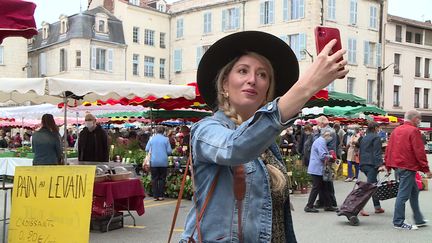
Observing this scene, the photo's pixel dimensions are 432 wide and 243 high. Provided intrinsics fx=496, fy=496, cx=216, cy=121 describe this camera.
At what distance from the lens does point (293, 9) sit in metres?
37.0

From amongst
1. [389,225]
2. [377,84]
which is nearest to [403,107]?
[377,84]

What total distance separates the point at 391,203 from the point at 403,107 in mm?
34534

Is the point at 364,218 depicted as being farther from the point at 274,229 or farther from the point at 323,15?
the point at 323,15

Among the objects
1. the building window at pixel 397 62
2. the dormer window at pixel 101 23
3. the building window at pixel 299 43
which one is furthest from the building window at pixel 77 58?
the building window at pixel 397 62

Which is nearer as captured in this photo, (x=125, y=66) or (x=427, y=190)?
(x=427, y=190)

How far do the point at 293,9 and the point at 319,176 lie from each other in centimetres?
2883

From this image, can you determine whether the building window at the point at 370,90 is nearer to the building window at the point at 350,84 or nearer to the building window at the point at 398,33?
the building window at the point at 350,84

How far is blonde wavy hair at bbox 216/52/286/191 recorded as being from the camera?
1.77m

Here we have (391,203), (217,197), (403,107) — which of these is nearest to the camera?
(217,197)

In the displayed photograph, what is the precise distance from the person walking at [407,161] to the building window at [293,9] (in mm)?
29306

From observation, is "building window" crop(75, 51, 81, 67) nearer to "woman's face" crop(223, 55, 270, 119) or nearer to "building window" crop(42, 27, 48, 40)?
"building window" crop(42, 27, 48, 40)

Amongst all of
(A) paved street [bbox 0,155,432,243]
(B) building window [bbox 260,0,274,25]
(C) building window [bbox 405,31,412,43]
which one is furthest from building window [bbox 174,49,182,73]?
(A) paved street [bbox 0,155,432,243]

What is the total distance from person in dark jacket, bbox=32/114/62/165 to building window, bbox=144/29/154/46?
1444 inches

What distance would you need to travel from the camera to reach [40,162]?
29.0 ft
